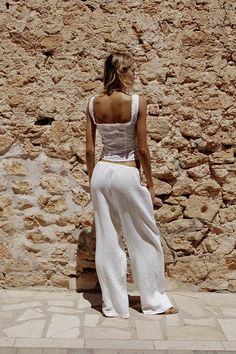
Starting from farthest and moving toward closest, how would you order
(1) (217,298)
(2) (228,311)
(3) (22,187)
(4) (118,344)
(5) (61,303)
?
(3) (22,187)
(1) (217,298)
(5) (61,303)
(2) (228,311)
(4) (118,344)

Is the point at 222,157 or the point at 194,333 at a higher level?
the point at 222,157

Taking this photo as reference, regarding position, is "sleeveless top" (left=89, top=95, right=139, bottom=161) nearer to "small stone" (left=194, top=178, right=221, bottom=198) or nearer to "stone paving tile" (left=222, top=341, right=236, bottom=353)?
"small stone" (left=194, top=178, right=221, bottom=198)

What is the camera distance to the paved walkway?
9.52ft

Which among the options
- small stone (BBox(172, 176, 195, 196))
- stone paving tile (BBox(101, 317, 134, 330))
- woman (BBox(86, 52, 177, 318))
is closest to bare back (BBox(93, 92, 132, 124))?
woman (BBox(86, 52, 177, 318))

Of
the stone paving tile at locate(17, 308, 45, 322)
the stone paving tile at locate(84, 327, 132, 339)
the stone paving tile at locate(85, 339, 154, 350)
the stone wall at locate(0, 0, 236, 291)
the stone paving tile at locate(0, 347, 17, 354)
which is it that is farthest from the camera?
the stone wall at locate(0, 0, 236, 291)

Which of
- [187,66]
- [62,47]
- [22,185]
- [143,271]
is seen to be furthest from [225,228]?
[62,47]

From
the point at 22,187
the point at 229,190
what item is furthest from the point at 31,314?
the point at 229,190

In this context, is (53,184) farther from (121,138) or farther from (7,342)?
(7,342)

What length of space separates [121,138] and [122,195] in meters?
0.38

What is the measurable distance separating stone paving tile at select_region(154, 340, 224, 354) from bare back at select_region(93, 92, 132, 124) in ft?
4.56

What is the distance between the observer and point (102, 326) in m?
3.23

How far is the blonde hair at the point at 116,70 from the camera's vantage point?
3256mm

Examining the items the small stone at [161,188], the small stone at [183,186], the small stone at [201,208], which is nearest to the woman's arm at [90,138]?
the small stone at [161,188]

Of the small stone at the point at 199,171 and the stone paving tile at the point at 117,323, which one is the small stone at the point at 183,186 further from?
the stone paving tile at the point at 117,323
